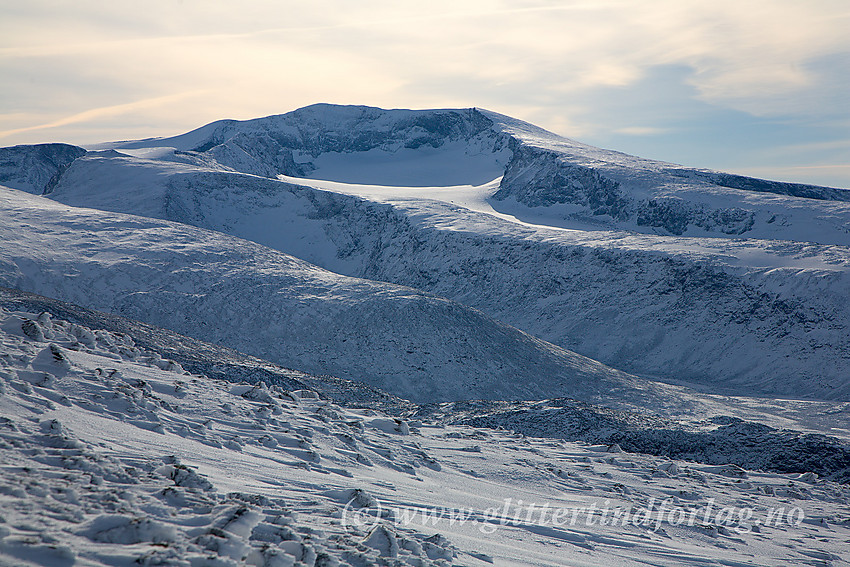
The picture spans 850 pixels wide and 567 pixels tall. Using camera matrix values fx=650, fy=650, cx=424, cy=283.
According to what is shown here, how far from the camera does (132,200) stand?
279ft

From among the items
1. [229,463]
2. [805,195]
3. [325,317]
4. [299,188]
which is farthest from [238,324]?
[805,195]

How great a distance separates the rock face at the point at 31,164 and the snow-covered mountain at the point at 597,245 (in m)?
38.9

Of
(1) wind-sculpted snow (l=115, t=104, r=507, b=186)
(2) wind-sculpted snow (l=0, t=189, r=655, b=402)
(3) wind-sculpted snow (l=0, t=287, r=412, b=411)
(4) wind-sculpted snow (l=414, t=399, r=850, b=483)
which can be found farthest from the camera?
(1) wind-sculpted snow (l=115, t=104, r=507, b=186)

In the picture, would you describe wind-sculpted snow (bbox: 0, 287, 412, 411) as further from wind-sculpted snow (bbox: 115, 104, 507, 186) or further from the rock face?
wind-sculpted snow (bbox: 115, 104, 507, 186)

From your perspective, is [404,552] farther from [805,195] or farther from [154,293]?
[805,195]

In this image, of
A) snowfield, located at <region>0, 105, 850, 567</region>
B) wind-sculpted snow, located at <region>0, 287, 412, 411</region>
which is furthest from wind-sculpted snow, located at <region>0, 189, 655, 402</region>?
wind-sculpted snow, located at <region>0, 287, 412, 411</region>

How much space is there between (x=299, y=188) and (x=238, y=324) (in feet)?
180

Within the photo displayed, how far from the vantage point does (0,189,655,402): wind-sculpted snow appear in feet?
147

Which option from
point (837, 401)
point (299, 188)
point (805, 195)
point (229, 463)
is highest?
point (805, 195)

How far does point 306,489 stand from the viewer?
933 cm

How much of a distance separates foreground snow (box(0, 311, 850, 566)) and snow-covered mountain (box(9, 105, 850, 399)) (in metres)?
46.2

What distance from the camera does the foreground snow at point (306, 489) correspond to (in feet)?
19.9

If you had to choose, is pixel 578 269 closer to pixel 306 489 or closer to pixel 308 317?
pixel 308 317

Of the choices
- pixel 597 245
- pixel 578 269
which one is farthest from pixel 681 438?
pixel 597 245
